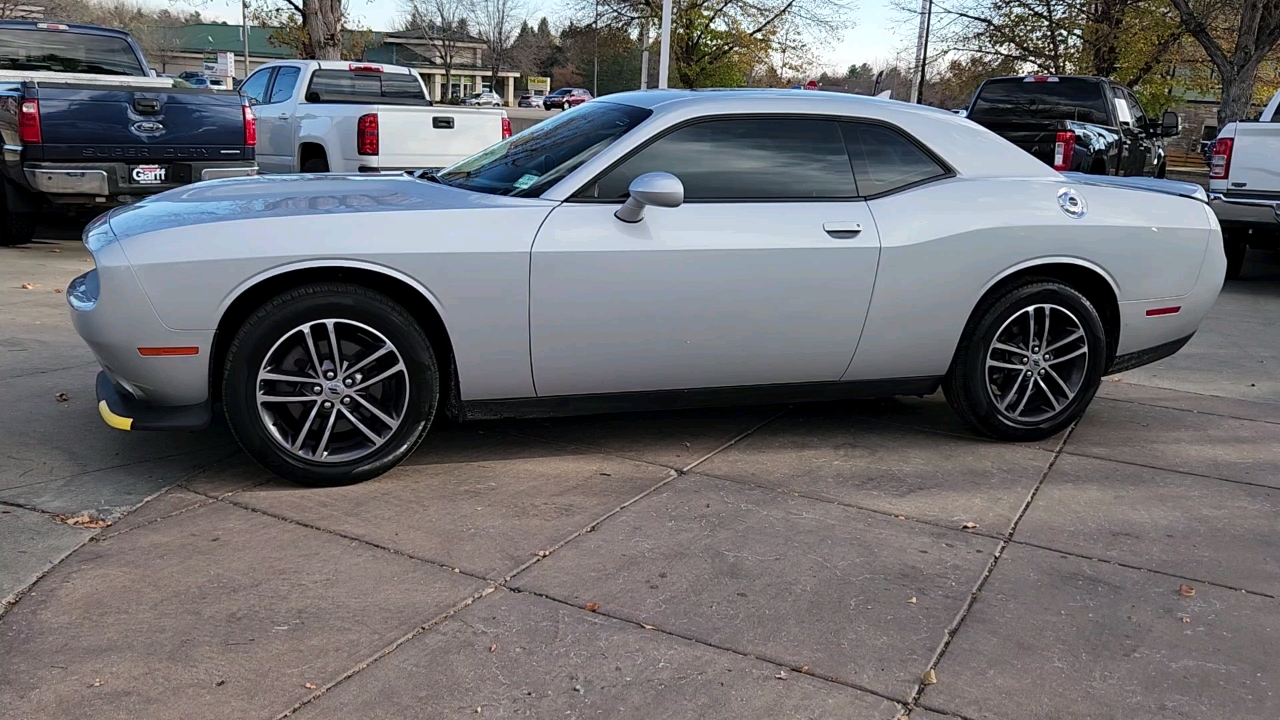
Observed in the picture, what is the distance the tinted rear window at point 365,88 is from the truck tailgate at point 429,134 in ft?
6.65

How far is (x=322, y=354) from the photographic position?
4160 millimetres

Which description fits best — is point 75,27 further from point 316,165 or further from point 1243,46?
point 1243,46

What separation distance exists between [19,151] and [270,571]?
676cm

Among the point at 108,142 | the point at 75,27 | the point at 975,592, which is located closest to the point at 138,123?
the point at 108,142

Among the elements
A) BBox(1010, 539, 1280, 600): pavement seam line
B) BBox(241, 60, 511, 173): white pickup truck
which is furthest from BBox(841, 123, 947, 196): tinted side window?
BBox(241, 60, 511, 173): white pickup truck

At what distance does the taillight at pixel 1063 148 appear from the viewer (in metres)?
11.1

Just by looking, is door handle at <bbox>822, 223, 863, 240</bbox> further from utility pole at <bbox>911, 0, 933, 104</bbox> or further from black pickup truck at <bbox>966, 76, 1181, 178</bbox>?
utility pole at <bbox>911, 0, 933, 104</bbox>

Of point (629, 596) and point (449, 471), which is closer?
point (629, 596)

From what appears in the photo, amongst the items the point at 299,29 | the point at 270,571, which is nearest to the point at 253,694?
the point at 270,571

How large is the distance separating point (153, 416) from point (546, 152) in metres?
1.90

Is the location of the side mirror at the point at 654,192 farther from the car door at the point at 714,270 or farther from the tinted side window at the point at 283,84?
the tinted side window at the point at 283,84

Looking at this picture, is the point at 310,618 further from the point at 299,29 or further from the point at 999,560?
the point at 299,29

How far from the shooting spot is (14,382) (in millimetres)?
5527

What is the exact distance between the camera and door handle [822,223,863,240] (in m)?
4.63
